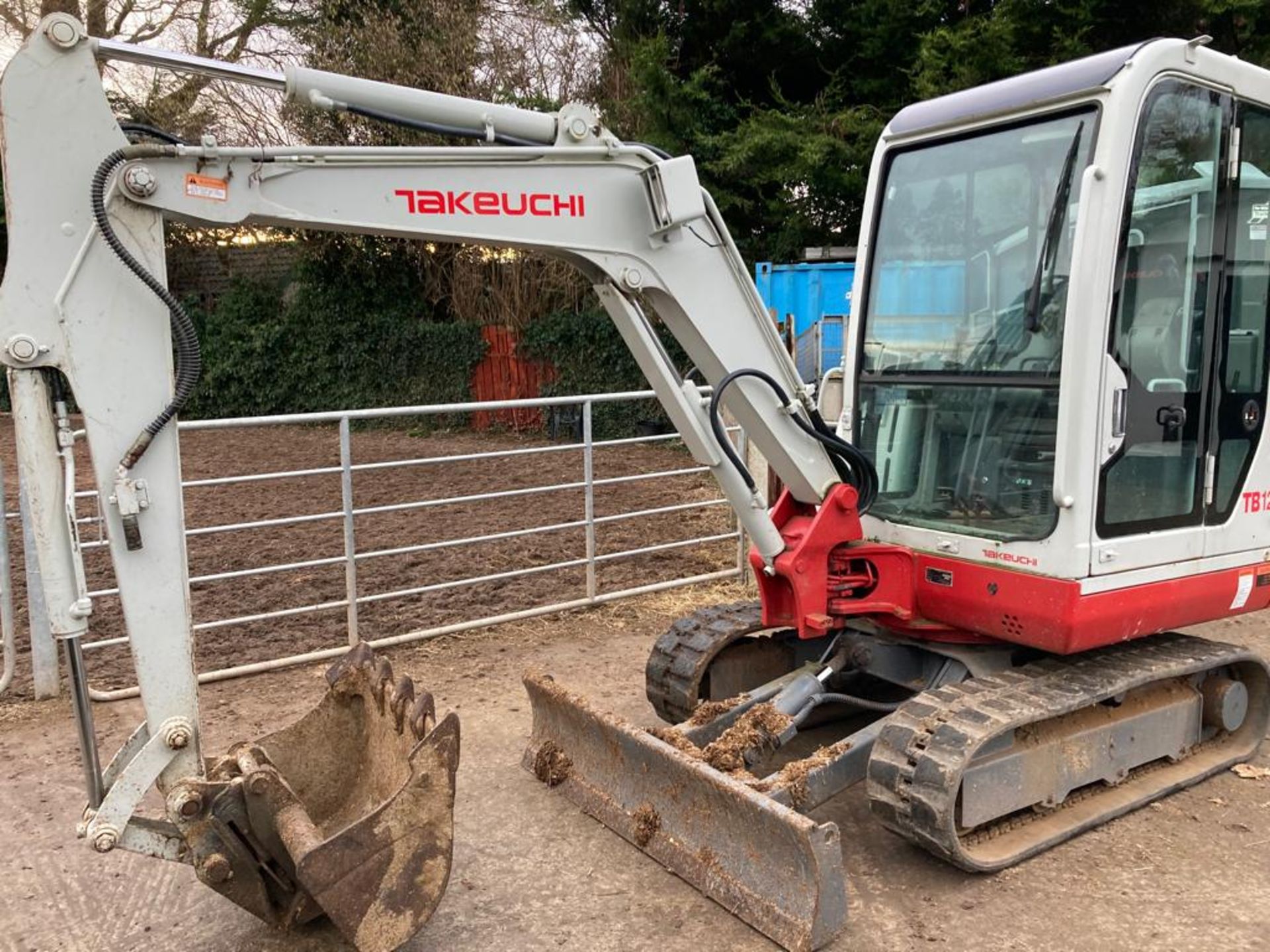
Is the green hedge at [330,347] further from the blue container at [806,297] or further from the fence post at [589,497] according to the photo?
the fence post at [589,497]

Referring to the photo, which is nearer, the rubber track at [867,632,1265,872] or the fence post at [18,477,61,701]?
the rubber track at [867,632,1265,872]

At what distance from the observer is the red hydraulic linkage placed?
12.9 feet

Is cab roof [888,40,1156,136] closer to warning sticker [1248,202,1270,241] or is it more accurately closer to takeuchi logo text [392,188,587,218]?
warning sticker [1248,202,1270,241]

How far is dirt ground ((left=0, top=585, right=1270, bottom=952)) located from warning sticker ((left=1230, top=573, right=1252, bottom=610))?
0.72 metres

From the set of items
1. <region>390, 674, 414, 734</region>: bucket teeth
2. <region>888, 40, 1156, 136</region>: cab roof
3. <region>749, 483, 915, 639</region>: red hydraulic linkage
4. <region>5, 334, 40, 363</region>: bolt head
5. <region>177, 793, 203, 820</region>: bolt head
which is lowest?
<region>177, 793, 203, 820</region>: bolt head

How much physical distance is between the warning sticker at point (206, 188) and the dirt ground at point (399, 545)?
3.49m

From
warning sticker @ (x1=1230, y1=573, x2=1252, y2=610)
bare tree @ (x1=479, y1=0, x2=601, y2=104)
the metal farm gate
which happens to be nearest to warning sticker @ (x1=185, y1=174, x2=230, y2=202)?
the metal farm gate

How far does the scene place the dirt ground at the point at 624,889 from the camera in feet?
10.5

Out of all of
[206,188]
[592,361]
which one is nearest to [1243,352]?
[206,188]

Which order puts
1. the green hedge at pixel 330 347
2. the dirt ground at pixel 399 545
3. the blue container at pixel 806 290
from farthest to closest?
1. the green hedge at pixel 330 347
2. the blue container at pixel 806 290
3. the dirt ground at pixel 399 545

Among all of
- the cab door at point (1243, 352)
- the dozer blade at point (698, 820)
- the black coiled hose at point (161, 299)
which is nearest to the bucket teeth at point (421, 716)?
the dozer blade at point (698, 820)

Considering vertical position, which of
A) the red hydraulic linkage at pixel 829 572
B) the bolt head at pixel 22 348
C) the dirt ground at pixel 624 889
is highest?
the bolt head at pixel 22 348

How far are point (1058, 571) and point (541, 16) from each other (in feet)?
50.0

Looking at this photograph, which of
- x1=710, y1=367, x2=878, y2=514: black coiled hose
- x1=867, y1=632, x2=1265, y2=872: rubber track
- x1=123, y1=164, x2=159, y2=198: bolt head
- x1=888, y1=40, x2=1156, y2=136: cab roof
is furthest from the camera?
x1=710, y1=367, x2=878, y2=514: black coiled hose
